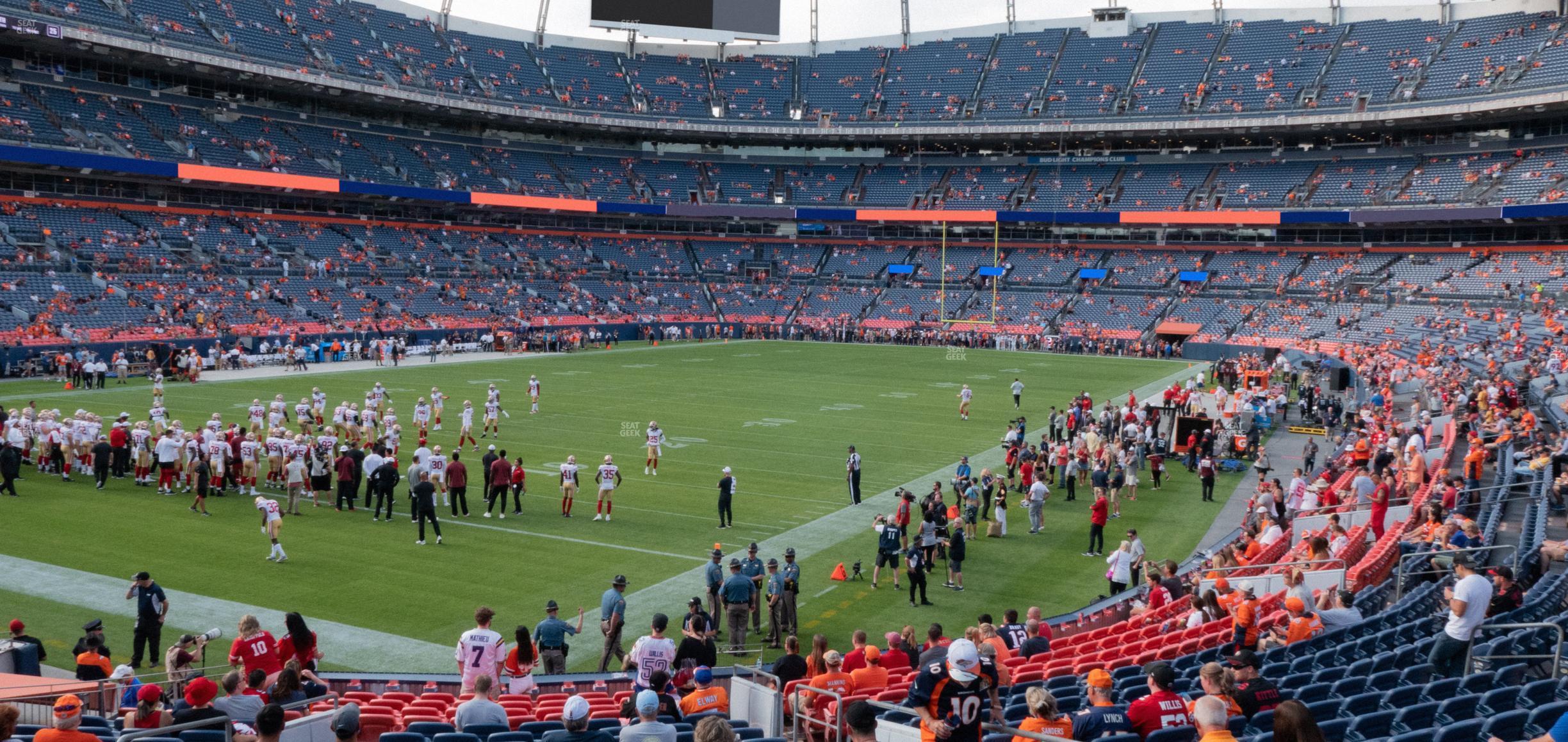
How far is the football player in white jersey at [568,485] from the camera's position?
19266 mm

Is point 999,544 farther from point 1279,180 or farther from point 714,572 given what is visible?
point 1279,180

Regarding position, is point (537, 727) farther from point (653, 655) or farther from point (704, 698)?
point (653, 655)

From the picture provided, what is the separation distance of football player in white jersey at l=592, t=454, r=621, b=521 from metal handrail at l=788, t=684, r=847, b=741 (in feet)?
35.7

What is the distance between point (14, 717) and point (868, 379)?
37740 mm

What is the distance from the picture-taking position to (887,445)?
90.8 ft

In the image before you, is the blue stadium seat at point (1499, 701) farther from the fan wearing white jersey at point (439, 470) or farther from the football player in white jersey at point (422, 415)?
the football player in white jersey at point (422, 415)

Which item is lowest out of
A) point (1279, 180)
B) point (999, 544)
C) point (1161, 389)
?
point (999, 544)

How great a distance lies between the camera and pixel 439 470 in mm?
19281

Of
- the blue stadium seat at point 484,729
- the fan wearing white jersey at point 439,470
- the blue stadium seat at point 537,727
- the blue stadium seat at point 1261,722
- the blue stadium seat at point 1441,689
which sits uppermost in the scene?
the fan wearing white jersey at point 439,470

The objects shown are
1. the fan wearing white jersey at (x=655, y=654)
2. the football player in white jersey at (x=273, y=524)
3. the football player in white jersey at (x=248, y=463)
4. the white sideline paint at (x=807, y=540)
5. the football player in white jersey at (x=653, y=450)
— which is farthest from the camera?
the football player in white jersey at (x=653, y=450)

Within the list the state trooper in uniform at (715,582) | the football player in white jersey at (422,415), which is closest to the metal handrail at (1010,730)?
the state trooper in uniform at (715,582)

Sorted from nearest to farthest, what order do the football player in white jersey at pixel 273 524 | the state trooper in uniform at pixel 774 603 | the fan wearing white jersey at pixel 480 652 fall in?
1. the fan wearing white jersey at pixel 480 652
2. the state trooper in uniform at pixel 774 603
3. the football player in white jersey at pixel 273 524

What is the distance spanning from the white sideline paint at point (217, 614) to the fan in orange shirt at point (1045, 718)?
314 inches

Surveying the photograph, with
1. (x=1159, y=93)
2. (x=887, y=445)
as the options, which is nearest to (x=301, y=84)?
(x=887, y=445)
